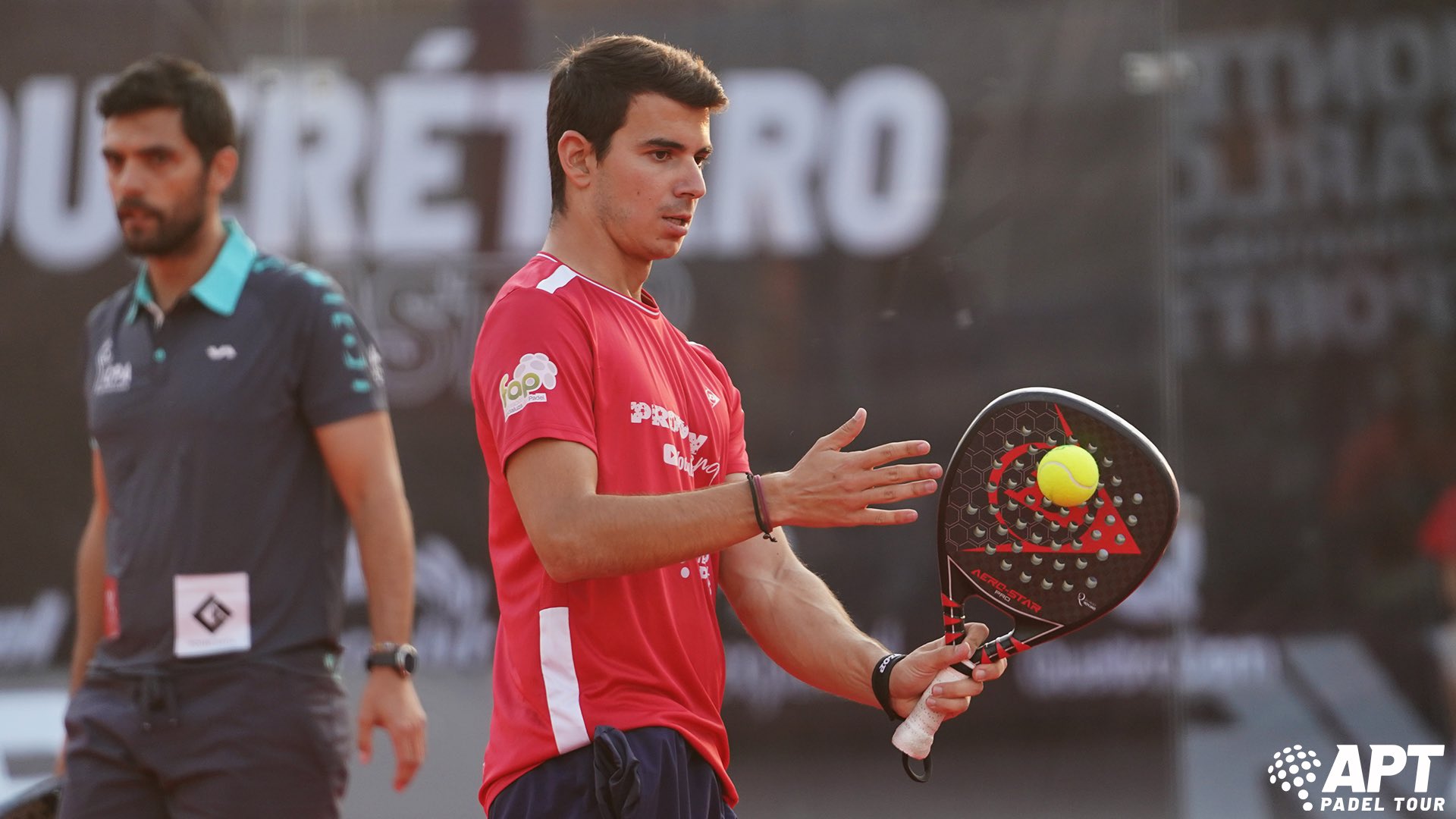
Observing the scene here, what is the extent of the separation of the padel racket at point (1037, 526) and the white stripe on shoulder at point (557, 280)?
0.67 metres

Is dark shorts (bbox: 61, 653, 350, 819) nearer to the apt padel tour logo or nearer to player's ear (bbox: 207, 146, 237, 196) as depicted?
player's ear (bbox: 207, 146, 237, 196)

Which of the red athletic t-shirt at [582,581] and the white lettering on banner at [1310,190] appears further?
the white lettering on banner at [1310,190]

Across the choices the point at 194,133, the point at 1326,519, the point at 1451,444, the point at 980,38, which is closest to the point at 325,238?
the point at 194,133

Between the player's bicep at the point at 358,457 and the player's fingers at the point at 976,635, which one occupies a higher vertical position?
the player's bicep at the point at 358,457

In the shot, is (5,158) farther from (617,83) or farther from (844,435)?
(844,435)

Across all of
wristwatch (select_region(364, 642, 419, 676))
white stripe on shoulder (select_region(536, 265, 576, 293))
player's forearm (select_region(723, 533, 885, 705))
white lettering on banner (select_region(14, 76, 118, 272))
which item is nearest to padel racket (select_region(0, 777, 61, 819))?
wristwatch (select_region(364, 642, 419, 676))

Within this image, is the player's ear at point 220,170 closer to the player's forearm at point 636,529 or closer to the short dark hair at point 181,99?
the short dark hair at point 181,99

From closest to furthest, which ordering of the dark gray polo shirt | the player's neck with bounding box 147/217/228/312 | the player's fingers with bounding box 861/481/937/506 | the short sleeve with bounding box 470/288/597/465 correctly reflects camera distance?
the player's fingers with bounding box 861/481/937/506 < the short sleeve with bounding box 470/288/597/465 < the dark gray polo shirt < the player's neck with bounding box 147/217/228/312

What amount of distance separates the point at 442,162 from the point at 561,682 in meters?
3.35

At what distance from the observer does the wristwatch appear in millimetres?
3133

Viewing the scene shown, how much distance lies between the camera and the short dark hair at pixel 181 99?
3.34 meters

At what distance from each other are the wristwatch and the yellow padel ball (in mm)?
1542

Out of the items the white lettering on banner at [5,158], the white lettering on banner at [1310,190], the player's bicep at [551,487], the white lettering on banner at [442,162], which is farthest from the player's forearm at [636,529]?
the white lettering on banner at [5,158]

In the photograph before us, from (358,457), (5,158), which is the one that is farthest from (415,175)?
(358,457)
